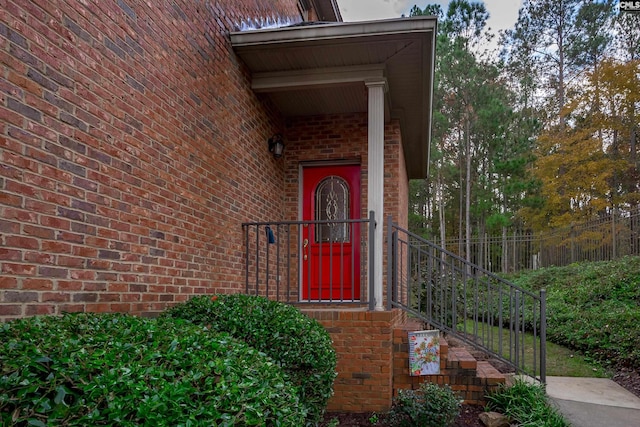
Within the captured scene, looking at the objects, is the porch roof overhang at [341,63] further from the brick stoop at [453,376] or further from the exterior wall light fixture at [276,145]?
the brick stoop at [453,376]

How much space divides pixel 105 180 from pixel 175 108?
1032 mm

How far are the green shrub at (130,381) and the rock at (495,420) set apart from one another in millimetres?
2665

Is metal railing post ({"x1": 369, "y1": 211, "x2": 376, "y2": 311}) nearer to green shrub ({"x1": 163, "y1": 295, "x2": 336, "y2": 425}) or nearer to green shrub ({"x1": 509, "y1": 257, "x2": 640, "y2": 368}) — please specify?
green shrub ({"x1": 163, "y1": 295, "x2": 336, "y2": 425})

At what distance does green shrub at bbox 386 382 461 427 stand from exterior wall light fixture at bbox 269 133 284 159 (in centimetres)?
322

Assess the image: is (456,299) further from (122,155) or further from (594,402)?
(122,155)

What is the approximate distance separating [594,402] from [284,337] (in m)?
3.49

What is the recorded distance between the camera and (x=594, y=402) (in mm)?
4535

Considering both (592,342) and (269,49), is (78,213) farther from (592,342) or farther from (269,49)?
(592,342)

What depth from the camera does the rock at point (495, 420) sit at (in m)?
3.85

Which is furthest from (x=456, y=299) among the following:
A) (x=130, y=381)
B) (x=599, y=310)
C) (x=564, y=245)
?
(x=564, y=245)

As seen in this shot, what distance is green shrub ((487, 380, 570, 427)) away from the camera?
3793 millimetres

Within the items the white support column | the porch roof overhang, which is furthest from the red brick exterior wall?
the white support column

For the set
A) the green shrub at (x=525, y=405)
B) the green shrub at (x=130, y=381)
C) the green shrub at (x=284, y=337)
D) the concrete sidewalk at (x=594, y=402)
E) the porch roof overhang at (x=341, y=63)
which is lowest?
the concrete sidewalk at (x=594, y=402)

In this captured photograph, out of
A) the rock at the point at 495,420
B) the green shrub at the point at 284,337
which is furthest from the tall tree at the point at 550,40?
the green shrub at the point at 284,337
